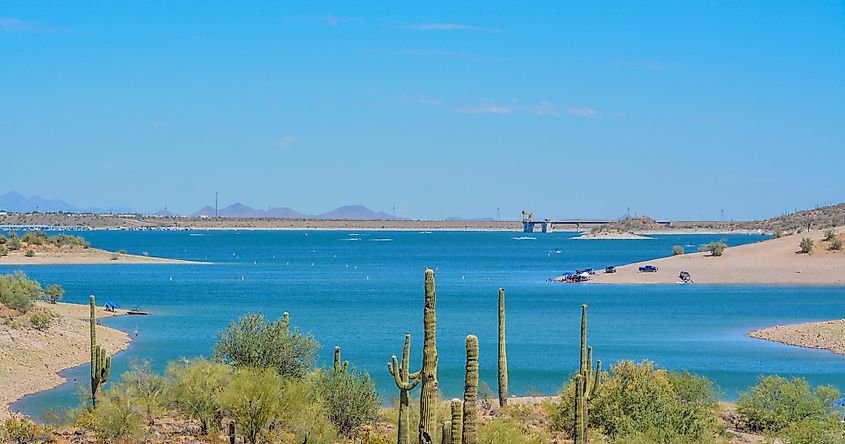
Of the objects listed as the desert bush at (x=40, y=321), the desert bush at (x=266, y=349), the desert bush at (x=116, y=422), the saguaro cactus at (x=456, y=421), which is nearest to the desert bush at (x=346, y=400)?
the desert bush at (x=266, y=349)

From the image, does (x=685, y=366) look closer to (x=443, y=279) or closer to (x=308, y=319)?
(x=308, y=319)

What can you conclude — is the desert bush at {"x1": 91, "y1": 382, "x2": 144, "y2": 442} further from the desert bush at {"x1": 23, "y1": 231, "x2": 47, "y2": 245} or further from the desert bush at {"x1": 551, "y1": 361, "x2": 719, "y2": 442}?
the desert bush at {"x1": 23, "y1": 231, "x2": 47, "y2": 245}

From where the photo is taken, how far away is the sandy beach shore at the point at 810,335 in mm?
55062

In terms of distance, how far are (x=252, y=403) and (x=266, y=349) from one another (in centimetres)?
621

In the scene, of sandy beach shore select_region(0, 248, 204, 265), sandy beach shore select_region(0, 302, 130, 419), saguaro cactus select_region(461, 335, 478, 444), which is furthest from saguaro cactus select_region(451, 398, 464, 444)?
sandy beach shore select_region(0, 248, 204, 265)

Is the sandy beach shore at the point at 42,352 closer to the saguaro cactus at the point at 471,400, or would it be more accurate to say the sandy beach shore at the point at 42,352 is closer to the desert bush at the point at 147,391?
the desert bush at the point at 147,391

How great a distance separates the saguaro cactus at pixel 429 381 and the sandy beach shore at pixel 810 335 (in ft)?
131

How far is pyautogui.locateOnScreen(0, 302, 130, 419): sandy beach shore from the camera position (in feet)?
130

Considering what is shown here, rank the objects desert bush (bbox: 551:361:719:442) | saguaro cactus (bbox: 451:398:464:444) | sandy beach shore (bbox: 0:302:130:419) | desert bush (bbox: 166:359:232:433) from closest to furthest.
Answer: saguaro cactus (bbox: 451:398:464:444), desert bush (bbox: 551:361:719:442), desert bush (bbox: 166:359:232:433), sandy beach shore (bbox: 0:302:130:419)

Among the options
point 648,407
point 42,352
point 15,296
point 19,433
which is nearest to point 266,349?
point 19,433

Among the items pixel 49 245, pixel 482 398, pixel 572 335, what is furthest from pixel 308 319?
pixel 49 245

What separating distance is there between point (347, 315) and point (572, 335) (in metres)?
17.5

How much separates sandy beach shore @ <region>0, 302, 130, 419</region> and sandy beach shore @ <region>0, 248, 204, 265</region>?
6848cm

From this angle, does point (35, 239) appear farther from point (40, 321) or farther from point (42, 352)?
point (42, 352)
